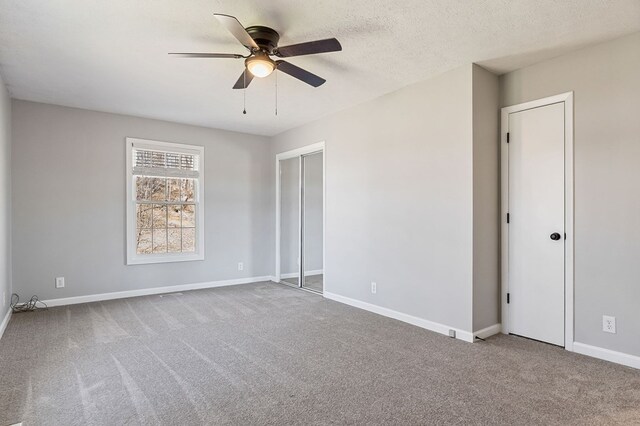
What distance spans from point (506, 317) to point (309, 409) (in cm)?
235

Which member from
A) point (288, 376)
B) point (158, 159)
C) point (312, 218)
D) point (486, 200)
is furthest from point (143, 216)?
point (486, 200)

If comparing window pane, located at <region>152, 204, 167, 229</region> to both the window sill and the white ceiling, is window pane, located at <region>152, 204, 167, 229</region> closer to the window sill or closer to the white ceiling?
the window sill

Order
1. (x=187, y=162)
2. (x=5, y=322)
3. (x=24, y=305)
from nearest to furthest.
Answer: (x=5, y=322)
(x=24, y=305)
(x=187, y=162)

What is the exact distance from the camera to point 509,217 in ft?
11.4

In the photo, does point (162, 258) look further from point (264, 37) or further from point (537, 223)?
point (537, 223)

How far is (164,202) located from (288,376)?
12.3 feet

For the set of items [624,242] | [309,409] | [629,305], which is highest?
[624,242]

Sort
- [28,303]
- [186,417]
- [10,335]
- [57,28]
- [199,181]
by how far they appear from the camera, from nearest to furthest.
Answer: [186,417], [57,28], [10,335], [28,303], [199,181]

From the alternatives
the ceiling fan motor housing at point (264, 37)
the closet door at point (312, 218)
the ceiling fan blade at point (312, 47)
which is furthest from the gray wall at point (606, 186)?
the closet door at point (312, 218)

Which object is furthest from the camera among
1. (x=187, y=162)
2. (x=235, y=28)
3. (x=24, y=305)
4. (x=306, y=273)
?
(x=306, y=273)

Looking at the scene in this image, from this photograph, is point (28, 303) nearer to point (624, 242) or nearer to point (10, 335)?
point (10, 335)

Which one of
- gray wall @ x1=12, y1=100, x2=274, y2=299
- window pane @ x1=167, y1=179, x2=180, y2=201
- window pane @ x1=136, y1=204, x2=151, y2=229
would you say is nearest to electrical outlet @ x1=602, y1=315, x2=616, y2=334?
gray wall @ x1=12, y1=100, x2=274, y2=299

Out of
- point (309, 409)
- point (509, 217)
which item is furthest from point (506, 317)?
point (309, 409)

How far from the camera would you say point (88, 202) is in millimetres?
4766
